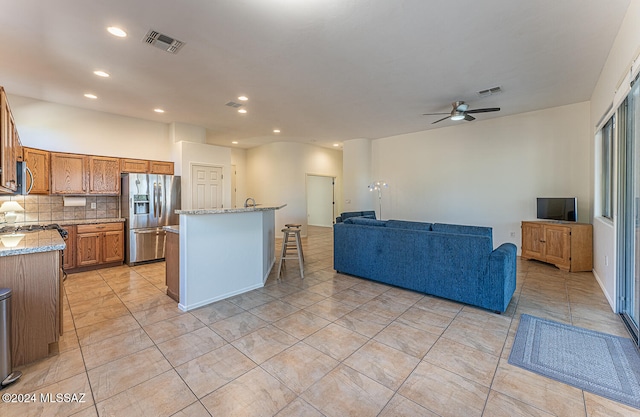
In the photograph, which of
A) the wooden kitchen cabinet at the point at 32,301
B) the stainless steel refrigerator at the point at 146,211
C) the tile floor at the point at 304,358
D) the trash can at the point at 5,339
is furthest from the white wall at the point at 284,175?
the trash can at the point at 5,339

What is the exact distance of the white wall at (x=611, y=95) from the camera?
239 centimetres

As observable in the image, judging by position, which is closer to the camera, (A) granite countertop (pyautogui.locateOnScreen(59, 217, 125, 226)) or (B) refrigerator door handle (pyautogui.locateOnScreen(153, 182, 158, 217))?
(A) granite countertop (pyautogui.locateOnScreen(59, 217, 125, 226))

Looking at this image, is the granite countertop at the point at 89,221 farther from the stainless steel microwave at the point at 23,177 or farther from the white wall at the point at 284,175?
the white wall at the point at 284,175

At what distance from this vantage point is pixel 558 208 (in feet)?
15.9

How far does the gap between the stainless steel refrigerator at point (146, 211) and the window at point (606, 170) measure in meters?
7.22

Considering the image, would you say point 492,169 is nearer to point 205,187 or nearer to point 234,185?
point 205,187

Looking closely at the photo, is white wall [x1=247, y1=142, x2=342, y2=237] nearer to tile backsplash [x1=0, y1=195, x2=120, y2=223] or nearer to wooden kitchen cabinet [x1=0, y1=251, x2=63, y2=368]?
tile backsplash [x1=0, y1=195, x2=120, y2=223]

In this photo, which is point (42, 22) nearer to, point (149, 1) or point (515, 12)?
point (149, 1)

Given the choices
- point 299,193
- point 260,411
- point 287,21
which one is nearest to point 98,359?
point 260,411

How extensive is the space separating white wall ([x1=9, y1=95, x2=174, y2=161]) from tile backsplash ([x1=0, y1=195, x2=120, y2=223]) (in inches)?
35.3

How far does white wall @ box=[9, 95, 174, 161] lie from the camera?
447cm

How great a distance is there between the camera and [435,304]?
10.4 feet

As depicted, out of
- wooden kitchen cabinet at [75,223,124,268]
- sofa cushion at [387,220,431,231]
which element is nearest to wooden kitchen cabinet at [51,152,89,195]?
wooden kitchen cabinet at [75,223,124,268]

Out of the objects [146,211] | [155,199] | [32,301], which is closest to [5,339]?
[32,301]
